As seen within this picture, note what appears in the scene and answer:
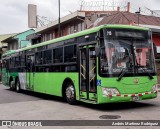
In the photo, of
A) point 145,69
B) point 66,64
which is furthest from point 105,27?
point 66,64

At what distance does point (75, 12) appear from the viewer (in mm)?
30969

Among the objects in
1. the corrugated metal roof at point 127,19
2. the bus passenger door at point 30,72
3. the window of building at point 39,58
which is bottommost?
the bus passenger door at point 30,72

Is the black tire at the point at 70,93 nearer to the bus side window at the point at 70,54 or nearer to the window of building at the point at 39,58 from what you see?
the bus side window at the point at 70,54

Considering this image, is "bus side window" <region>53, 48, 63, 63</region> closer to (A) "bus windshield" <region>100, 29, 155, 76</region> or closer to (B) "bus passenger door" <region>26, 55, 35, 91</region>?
(B) "bus passenger door" <region>26, 55, 35, 91</region>

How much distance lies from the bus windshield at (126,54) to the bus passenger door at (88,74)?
2.28 feet

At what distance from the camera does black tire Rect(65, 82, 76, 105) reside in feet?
41.7

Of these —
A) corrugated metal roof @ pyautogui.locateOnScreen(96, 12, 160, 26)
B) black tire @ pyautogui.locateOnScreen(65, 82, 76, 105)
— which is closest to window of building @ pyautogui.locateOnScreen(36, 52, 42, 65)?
black tire @ pyautogui.locateOnScreen(65, 82, 76, 105)

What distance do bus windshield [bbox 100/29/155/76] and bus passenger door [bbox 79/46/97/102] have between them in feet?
2.28

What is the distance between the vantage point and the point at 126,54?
35.6ft

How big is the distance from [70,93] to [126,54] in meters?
3.26

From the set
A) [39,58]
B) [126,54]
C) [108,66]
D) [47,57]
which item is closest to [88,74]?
[108,66]

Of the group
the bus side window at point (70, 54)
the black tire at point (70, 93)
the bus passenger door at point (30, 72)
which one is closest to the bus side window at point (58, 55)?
the bus side window at point (70, 54)

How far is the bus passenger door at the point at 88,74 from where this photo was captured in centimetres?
1110

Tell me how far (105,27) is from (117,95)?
7.95 feet
